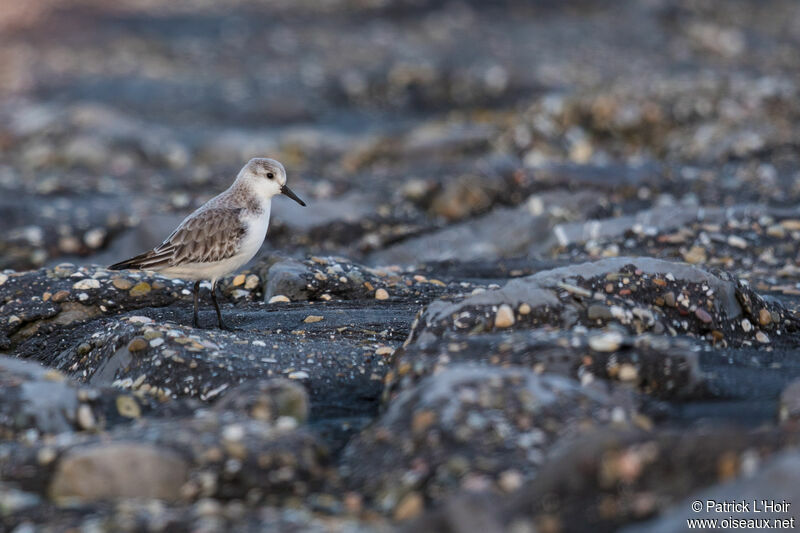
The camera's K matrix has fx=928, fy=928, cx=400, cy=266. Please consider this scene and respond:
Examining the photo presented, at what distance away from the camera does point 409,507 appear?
4.11 m

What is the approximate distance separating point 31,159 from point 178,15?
41.5 ft

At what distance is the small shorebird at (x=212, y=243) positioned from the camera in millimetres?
6910

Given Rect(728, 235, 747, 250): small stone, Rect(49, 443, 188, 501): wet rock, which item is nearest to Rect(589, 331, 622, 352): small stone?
Rect(49, 443, 188, 501): wet rock


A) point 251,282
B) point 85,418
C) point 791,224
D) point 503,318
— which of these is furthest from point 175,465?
point 791,224

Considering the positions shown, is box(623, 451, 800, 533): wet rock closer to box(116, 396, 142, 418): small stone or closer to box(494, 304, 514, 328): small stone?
box(494, 304, 514, 328): small stone

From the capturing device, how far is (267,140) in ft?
58.2

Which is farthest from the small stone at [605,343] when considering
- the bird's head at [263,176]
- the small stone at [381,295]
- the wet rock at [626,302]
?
the bird's head at [263,176]

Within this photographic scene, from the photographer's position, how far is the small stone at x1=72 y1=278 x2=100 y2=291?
7.54 m

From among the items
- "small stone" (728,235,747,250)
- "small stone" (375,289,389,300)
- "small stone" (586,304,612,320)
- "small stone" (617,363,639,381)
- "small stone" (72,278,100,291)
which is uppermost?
"small stone" (586,304,612,320)

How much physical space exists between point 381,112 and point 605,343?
15964mm

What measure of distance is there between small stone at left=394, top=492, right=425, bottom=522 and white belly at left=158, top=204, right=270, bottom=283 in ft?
10.7

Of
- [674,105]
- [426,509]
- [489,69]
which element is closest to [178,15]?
[489,69]

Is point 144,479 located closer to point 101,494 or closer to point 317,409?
point 101,494

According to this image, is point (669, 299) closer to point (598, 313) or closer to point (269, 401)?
point (598, 313)
